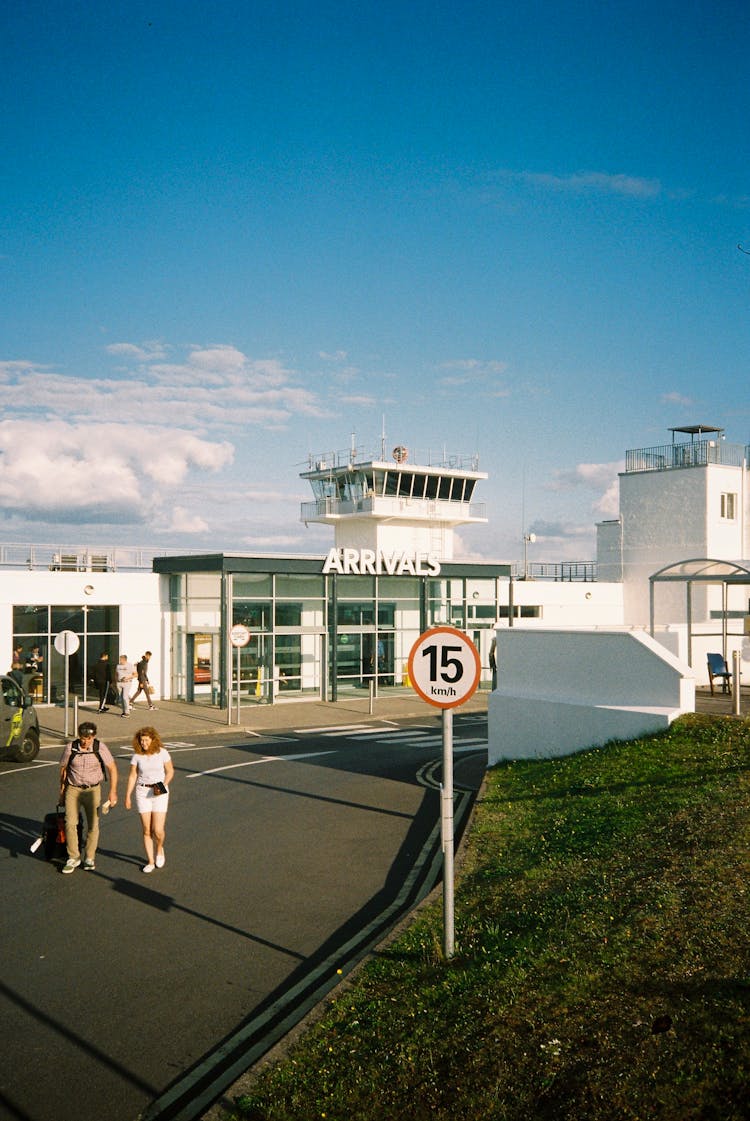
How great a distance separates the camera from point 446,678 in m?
7.81

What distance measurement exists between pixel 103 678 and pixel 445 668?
70.7 ft

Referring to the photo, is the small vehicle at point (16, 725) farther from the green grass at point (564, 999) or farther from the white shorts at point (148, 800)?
the green grass at point (564, 999)

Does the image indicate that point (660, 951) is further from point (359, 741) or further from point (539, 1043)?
point (359, 741)

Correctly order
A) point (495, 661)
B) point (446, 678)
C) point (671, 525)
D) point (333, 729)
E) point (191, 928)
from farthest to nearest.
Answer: point (671, 525) → point (333, 729) → point (495, 661) → point (191, 928) → point (446, 678)

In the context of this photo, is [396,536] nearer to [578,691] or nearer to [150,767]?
[578,691]

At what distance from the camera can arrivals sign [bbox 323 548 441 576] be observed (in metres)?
32.2

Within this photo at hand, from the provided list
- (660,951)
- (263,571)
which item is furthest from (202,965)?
(263,571)

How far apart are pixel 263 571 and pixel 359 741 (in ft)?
28.9

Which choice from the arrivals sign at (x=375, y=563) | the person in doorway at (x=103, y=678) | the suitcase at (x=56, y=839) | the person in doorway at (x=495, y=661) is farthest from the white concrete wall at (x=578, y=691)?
the arrivals sign at (x=375, y=563)

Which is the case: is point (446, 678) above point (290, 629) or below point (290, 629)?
above

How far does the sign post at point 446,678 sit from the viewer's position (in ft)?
25.0

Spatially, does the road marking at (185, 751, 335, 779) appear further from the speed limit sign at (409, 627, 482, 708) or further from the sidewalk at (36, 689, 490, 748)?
the speed limit sign at (409, 627, 482, 708)

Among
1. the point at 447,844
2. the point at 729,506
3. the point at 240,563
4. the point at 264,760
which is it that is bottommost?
the point at 264,760

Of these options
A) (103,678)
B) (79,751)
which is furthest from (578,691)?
(103,678)
